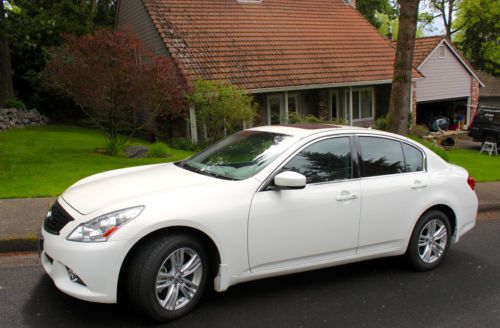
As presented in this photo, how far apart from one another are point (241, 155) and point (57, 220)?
5.74 ft

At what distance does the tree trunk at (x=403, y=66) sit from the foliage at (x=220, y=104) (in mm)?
5776

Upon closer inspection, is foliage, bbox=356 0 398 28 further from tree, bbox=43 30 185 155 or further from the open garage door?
tree, bbox=43 30 185 155

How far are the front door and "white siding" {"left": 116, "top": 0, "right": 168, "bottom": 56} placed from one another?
14.5m

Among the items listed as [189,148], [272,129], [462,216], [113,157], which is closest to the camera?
[272,129]

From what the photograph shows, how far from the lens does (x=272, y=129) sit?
5117mm

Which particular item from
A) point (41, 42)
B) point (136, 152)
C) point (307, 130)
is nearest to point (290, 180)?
point (307, 130)

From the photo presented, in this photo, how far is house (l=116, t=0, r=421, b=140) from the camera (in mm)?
18562

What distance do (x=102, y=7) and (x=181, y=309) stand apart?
84.6 feet

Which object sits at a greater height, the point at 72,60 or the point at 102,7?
the point at 102,7

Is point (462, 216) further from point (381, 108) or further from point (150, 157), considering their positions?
point (381, 108)

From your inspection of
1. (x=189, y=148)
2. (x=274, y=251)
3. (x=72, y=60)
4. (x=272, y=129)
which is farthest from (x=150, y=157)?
(x=274, y=251)

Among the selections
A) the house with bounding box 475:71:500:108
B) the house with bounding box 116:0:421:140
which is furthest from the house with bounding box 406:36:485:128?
the house with bounding box 475:71:500:108

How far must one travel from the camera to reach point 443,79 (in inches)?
1094

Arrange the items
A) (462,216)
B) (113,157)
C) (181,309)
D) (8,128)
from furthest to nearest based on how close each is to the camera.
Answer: (8,128)
(113,157)
(462,216)
(181,309)
